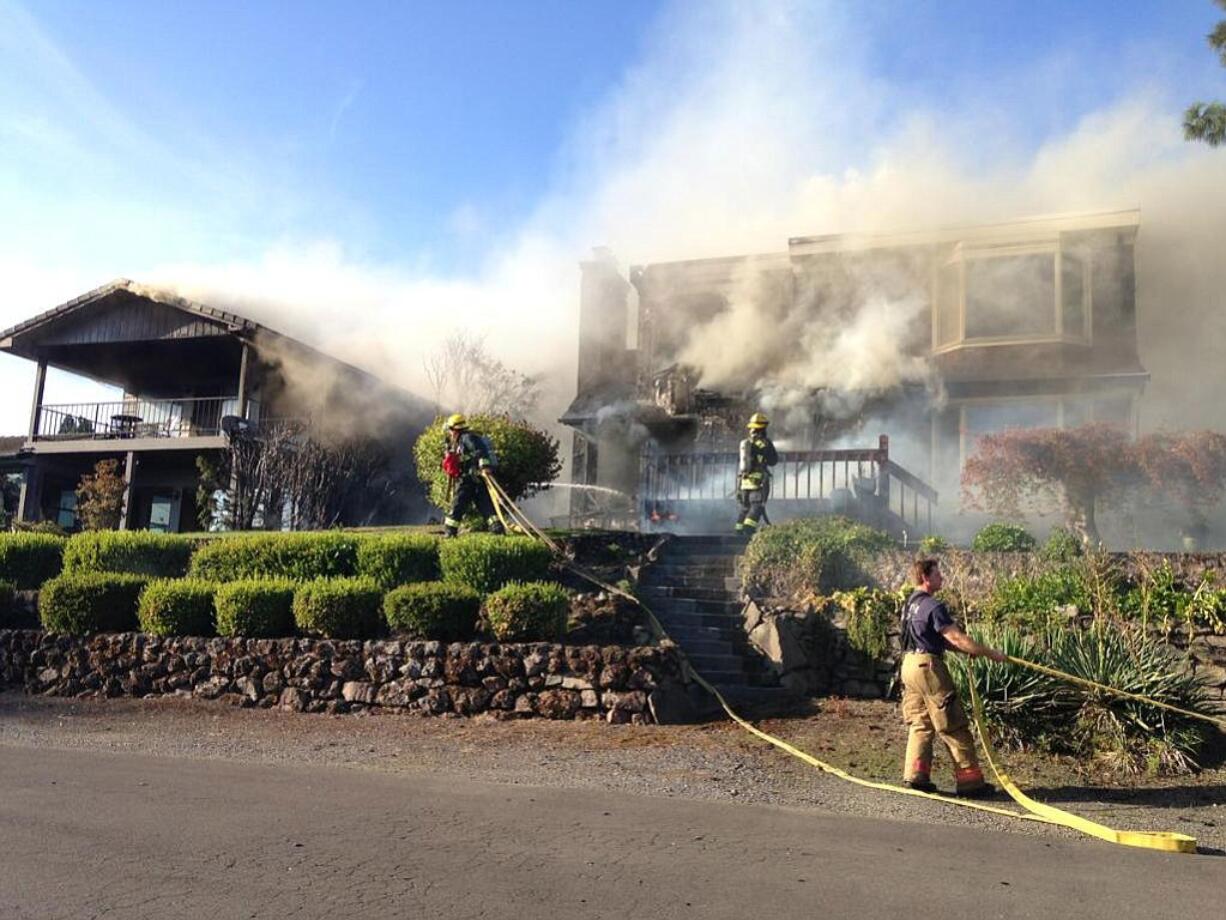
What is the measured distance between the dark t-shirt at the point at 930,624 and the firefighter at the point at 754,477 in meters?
6.27

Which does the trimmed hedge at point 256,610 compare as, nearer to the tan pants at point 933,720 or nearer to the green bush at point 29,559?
the green bush at point 29,559

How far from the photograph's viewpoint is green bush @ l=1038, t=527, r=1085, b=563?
9.94 metres

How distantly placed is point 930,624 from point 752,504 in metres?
6.68

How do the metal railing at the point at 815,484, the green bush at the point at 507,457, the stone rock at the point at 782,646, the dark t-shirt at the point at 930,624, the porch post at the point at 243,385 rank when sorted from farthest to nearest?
the porch post at the point at 243,385
the metal railing at the point at 815,484
the green bush at the point at 507,457
the stone rock at the point at 782,646
the dark t-shirt at the point at 930,624

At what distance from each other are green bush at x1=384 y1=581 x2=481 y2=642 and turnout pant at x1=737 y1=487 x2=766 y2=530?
4.49 meters

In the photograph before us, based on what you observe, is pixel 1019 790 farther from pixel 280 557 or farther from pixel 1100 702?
pixel 280 557

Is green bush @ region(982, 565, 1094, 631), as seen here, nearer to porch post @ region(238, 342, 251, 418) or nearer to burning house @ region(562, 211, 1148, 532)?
burning house @ region(562, 211, 1148, 532)

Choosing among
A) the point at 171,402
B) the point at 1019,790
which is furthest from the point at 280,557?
the point at 171,402

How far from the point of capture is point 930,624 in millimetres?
6504

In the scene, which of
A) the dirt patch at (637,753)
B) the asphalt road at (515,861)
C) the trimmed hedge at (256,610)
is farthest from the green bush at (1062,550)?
the trimmed hedge at (256,610)

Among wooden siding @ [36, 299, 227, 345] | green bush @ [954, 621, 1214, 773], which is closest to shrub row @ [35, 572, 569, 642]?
green bush @ [954, 621, 1214, 773]

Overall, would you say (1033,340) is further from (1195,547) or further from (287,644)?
(287,644)

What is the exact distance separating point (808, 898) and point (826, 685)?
5631mm

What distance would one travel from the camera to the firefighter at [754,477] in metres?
13.1
